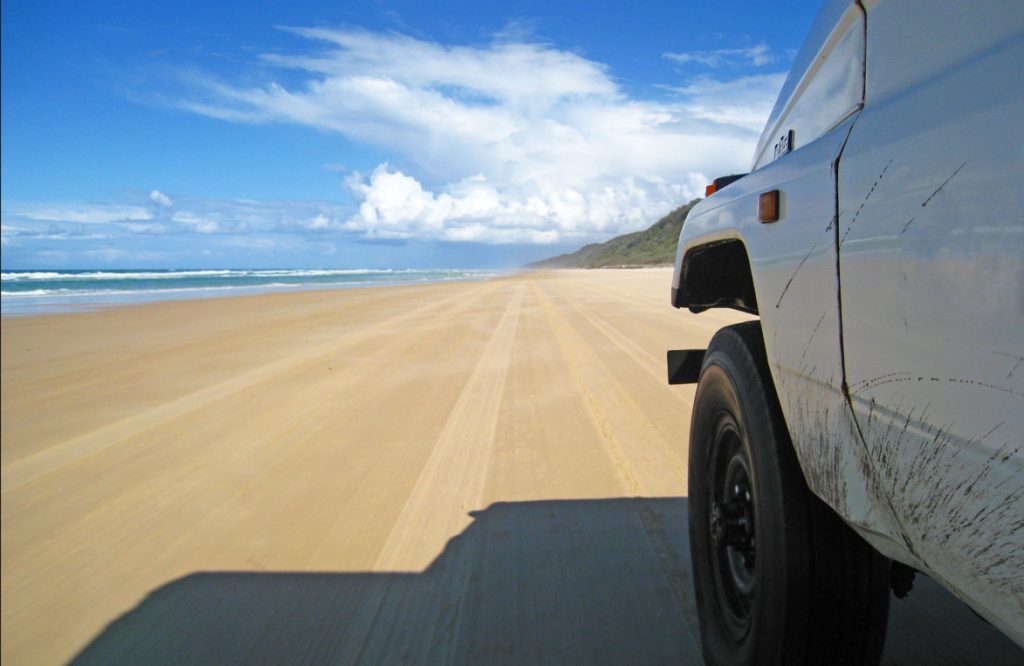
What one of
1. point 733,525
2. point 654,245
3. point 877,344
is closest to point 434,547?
point 733,525

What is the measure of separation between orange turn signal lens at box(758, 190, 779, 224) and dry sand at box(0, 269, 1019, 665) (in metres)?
1.58

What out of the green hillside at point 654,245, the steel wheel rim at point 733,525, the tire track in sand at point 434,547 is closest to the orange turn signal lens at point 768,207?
the steel wheel rim at point 733,525

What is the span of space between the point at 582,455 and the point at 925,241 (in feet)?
12.2

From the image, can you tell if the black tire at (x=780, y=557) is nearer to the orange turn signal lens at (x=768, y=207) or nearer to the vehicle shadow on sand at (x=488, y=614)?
the orange turn signal lens at (x=768, y=207)

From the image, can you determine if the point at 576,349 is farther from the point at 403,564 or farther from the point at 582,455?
the point at 403,564

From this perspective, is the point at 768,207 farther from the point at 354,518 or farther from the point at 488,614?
the point at 354,518

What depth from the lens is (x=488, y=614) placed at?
2742 millimetres

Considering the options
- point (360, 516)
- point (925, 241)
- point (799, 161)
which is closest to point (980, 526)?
point (925, 241)

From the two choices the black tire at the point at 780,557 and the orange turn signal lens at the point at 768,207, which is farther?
the orange turn signal lens at the point at 768,207

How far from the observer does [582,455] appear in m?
4.67

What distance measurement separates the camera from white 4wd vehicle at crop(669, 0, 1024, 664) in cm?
97

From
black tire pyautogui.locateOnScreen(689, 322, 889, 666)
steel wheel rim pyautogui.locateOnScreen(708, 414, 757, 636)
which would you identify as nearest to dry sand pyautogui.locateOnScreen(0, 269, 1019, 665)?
steel wheel rim pyautogui.locateOnScreen(708, 414, 757, 636)

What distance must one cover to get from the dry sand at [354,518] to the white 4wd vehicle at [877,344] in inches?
36.2

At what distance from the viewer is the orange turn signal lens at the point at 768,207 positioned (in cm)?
175
